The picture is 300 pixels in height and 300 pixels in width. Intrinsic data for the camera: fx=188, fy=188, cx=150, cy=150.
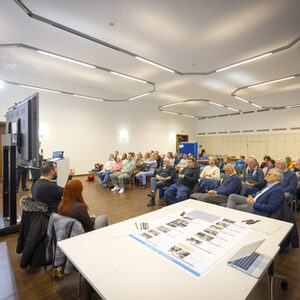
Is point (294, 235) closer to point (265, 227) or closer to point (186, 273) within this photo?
point (265, 227)

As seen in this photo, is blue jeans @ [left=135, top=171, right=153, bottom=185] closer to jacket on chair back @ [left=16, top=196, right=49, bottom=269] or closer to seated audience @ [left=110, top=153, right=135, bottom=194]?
seated audience @ [left=110, top=153, right=135, bottom=194]

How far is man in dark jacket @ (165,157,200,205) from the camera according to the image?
13.7 ft

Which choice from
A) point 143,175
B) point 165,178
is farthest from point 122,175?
point 165,178

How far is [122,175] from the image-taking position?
254 inches

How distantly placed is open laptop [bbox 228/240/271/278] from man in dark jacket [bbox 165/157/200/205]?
2.88 metres

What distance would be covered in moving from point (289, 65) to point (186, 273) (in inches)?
315

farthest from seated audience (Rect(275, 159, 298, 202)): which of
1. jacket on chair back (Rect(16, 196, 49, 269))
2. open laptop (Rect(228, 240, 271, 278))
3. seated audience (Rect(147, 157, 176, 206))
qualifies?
jacket on chair back (Rect(16, 196, 49, 269))

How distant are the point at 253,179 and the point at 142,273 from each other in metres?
4.35

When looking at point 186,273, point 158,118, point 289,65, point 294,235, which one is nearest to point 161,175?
point 294,235

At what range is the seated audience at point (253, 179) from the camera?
14.1 ft

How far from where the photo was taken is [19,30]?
15.2ft

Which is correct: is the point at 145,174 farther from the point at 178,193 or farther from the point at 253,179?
the point at 253,179

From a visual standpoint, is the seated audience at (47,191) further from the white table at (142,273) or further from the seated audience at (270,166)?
the seated audience at (270,166)

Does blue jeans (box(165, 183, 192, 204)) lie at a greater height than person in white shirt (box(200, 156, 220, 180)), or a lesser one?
lesser
